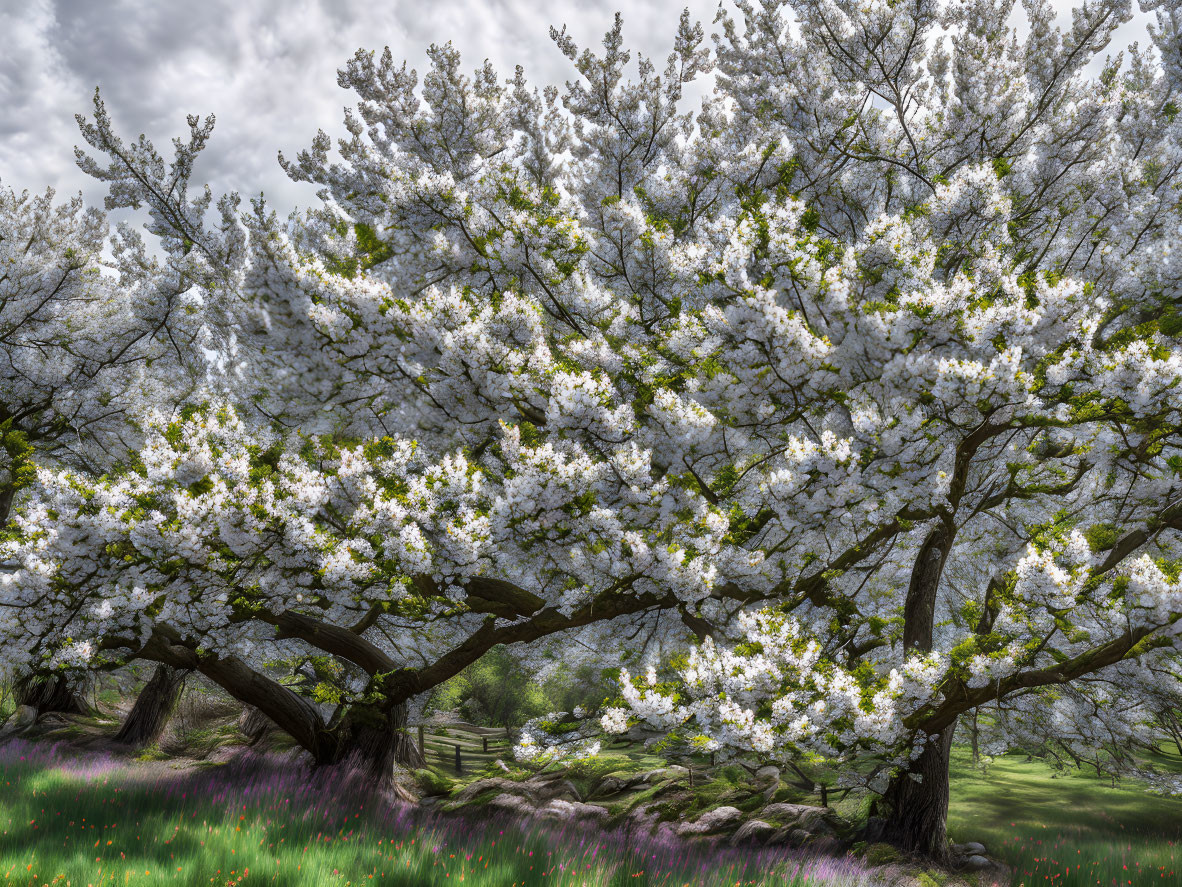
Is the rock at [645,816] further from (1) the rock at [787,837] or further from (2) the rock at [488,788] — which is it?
(1) the rock at [787,837]

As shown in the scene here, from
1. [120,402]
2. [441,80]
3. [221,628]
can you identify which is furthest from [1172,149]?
[120,402]

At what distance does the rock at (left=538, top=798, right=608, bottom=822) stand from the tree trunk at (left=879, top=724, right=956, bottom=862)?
502cm

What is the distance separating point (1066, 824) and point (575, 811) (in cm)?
867

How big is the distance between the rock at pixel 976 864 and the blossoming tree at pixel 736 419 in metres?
0.69

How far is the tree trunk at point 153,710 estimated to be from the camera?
15023 mm

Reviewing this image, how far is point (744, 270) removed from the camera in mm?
7113

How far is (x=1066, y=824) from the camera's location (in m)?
12.4

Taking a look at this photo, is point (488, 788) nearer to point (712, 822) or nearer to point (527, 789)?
point (527, 789)

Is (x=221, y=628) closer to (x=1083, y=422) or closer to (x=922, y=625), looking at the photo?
(x=922, y=625)

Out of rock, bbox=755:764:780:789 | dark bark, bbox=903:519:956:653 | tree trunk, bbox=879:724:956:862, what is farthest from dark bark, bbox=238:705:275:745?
dark bark, bbox=903:519:956:653

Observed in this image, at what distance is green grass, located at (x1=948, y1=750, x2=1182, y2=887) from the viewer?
28.7 ft

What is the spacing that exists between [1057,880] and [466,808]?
8.69 metres

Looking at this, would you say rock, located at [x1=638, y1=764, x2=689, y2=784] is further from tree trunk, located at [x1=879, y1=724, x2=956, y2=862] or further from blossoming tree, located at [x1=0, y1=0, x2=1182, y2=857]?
tree trunk, located at [x1=879, y1=724, x2=956, y2=862]

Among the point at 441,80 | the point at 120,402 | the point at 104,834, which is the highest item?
the point at 441,80
